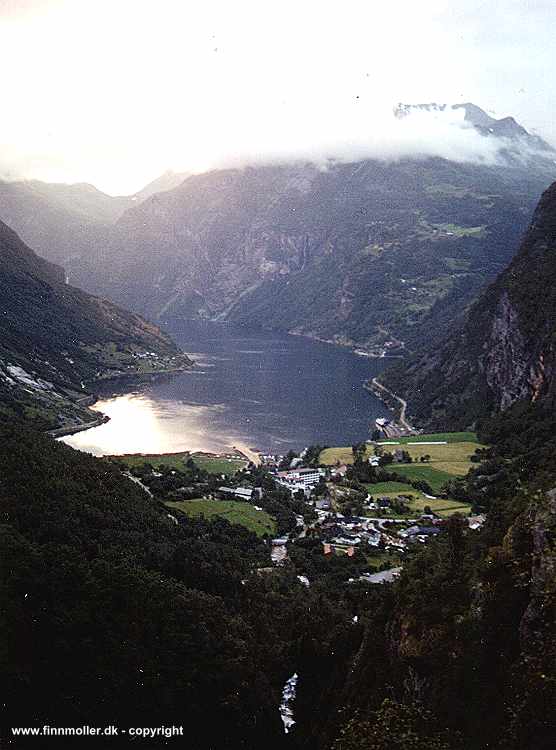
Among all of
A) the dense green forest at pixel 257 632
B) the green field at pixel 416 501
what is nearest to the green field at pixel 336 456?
the green field at pixel 416 501

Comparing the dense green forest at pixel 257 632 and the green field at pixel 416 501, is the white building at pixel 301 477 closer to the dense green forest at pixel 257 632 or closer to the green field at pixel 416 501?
the green field at pixel 416 501

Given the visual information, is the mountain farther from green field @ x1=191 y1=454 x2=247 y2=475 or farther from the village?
the village

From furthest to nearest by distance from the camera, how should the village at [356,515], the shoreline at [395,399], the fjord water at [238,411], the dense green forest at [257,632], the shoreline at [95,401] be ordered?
the shoreline at [395,399]
the shoreline at [95,401]
the fjord water at [238,411]
the village at [356,515]
the dense green forest at [257,632]

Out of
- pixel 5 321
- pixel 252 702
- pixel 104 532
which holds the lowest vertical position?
pixel 252 702

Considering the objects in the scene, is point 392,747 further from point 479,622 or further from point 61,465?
point 61,465

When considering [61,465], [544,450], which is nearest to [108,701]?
[61,465]

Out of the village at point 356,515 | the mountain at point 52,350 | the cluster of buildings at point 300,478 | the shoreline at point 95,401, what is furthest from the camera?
the mountain at point 52,350

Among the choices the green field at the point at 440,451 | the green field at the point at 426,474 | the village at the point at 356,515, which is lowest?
the village at the point at 356,515
